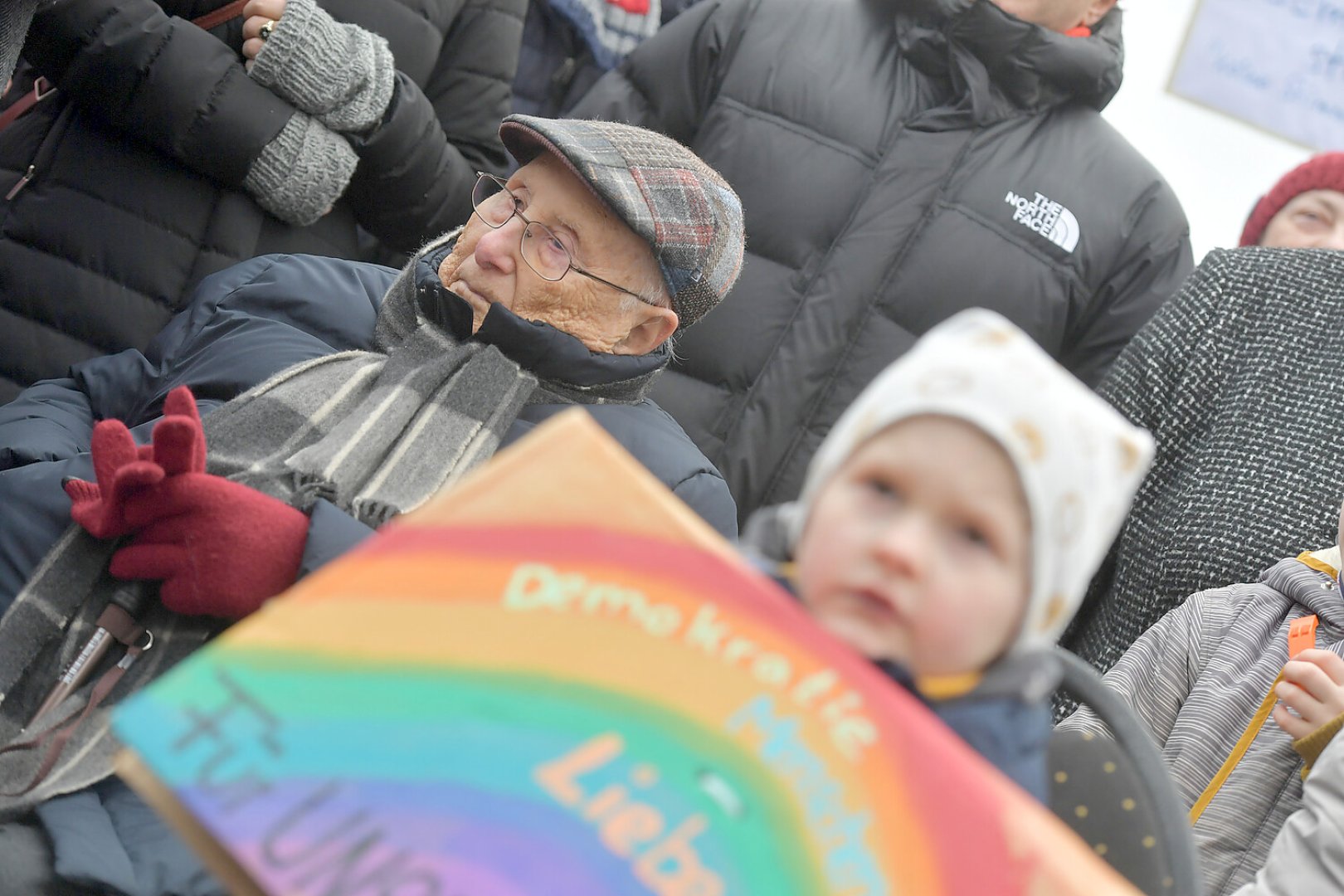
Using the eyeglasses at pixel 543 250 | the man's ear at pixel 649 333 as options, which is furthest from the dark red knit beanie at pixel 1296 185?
the eyeglasses at pixel 543 250

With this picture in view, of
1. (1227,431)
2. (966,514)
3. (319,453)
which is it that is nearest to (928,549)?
(966,514)

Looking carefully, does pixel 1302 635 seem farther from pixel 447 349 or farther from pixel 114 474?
pixel 114 474

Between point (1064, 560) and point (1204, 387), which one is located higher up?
point (1064, 560)

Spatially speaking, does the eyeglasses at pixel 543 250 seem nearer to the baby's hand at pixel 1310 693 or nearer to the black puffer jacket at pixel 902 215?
the black puffer jacket at pixel 902 215

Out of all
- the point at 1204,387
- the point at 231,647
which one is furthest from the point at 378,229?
the point at 231,647

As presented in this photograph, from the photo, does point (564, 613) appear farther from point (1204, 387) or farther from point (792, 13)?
point (792, 13)

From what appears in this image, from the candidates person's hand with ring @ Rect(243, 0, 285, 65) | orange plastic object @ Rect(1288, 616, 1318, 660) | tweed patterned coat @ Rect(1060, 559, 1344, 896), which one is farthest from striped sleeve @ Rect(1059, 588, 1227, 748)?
person's hand with ring @ Rect(243, 0, 285, 65)

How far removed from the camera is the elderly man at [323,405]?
1100 mm

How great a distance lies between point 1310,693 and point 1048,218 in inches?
38.8

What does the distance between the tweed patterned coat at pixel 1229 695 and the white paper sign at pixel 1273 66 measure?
1.46 meters

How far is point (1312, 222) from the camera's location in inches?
85.5

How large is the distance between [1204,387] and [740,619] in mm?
1457

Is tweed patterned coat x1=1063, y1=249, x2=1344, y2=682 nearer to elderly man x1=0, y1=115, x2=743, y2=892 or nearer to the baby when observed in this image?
elderly man x1=0, y1=115, x2=743, y2=892

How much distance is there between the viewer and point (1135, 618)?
1.83 metres
